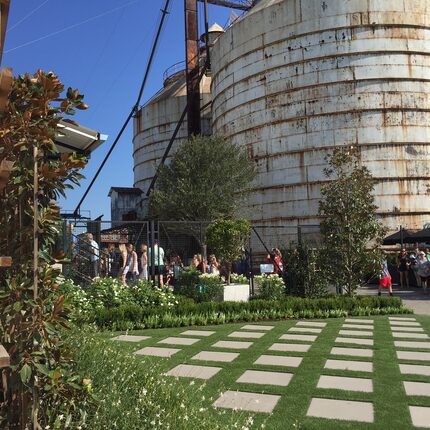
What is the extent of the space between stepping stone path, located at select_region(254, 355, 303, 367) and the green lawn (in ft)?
0.31

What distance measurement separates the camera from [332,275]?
14.0 metres

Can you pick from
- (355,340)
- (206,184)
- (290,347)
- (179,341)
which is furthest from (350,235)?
(206,184)

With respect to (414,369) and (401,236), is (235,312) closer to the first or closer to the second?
(414,369)

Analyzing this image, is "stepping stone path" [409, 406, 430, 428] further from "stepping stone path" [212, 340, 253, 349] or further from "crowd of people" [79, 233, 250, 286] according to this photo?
"crowd of people" [79, 233, 250, 286]

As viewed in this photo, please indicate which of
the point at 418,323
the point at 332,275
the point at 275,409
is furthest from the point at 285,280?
the point at 275,409

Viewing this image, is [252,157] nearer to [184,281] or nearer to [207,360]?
[184,281]

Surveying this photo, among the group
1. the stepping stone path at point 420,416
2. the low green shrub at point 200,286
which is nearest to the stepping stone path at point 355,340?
the stepping stone path at point 420,416

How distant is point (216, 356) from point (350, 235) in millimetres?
8404

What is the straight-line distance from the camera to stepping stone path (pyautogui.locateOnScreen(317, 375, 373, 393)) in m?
5.03

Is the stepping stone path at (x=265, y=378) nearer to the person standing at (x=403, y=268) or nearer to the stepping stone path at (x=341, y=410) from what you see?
the stepping stone path at (x=341, y=410)

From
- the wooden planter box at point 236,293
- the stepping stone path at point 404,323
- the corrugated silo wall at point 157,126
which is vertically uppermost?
the corrugated silo wall at point 157,126

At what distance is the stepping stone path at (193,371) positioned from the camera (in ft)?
18.1

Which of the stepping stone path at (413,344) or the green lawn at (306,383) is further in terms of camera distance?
the stepping stone path at (413,344)

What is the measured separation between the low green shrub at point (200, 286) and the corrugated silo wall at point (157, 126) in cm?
3218
